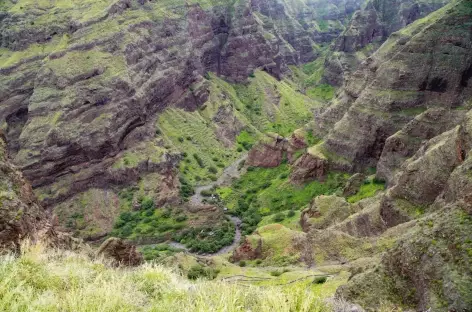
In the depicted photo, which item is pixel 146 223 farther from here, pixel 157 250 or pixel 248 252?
pixel 248 252

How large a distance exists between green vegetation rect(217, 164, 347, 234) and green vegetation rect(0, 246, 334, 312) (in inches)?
3252

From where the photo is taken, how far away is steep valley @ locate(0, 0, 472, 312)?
14.5 meters

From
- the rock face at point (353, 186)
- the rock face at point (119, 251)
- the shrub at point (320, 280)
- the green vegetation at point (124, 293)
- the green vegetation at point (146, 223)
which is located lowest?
the green vegetation at point (146, 223)

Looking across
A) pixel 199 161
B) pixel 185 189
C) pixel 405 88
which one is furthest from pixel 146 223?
pixel 405 88

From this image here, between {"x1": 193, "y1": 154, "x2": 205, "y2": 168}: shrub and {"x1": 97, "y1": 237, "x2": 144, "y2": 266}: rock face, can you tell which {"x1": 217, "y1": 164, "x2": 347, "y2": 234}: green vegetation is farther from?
{"x1": 97, "y1": 237, "x2": 144, "y2": 266}: rock face

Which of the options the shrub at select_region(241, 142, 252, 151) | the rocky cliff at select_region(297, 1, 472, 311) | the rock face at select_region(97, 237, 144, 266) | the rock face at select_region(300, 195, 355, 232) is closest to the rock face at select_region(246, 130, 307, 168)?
the rocky cliff at select_region(297, 1, 472, 311)

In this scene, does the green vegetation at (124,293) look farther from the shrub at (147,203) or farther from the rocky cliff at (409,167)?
the shrub at (147,203)

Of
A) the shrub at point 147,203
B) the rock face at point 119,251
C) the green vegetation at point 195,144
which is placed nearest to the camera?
the rock face at point 119,251

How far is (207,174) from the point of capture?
150m

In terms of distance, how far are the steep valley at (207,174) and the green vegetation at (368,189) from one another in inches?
23.0

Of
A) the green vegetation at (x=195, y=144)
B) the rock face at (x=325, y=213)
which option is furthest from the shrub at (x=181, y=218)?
the rock face at (x=325, y=213)

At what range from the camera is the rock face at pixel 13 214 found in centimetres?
2214

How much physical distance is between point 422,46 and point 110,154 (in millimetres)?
91138

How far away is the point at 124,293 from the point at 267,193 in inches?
4228
